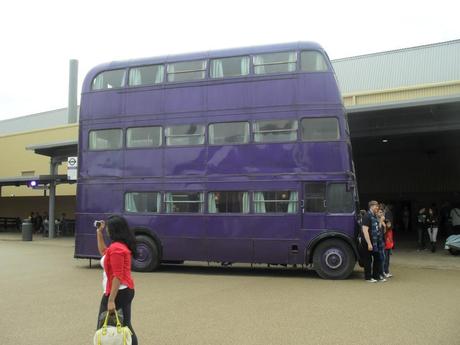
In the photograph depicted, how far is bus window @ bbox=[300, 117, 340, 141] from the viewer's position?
11.8 meters

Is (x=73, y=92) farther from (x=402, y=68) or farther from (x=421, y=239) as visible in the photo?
(x=421, y=239)

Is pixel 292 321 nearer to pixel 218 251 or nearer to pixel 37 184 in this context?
pixel 218 251

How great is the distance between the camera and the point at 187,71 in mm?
13344

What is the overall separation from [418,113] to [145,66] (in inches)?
395

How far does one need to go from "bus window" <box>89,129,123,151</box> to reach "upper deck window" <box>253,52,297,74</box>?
4.05 meters

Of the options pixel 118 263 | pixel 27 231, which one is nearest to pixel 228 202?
pixel 118 263

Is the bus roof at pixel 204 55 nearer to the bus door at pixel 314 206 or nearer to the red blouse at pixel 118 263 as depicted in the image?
the bus door at pixel 314 206

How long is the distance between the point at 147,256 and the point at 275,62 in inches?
229

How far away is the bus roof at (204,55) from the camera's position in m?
12.4

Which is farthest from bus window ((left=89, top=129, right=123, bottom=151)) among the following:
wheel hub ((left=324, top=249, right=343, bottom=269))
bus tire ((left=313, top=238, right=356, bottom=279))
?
wheel hub ((left=324, top=249, right=343, bottom=269))

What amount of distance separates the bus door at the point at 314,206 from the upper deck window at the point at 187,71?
13.0ft

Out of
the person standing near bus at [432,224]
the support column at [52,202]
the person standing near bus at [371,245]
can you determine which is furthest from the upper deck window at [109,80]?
the support column at [52,202]

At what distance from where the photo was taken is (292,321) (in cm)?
730

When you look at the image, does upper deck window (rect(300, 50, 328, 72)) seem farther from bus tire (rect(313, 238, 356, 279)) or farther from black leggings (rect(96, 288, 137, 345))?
black leggings (rect(96, 288, 137, 345))
